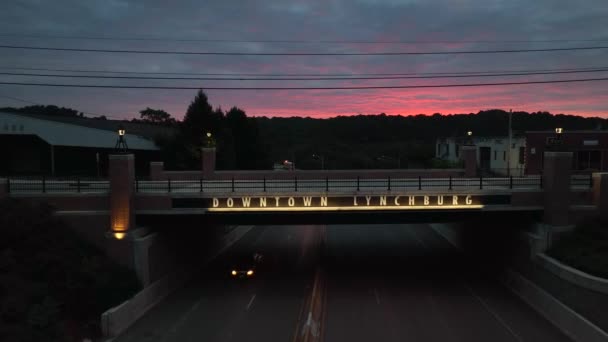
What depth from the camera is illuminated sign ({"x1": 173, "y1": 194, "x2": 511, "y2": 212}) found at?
22.5 m

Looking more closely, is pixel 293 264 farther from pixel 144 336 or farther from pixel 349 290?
pixel 144 336

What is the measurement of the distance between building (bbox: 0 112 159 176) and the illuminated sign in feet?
88.0

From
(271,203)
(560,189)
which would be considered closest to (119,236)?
(271,203)

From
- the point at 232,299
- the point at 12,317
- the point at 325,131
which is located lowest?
the point at 232,299

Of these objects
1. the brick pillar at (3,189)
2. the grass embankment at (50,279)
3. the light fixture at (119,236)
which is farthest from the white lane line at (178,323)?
the brick pillar at (3,189)

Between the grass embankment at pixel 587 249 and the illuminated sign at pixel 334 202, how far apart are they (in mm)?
3942

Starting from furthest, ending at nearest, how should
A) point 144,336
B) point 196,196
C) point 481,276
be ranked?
1. point 481,276
2. point 196,196
3. point 144,336

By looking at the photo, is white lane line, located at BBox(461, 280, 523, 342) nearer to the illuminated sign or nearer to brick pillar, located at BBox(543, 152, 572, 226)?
the illuminated sign

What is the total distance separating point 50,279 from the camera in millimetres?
18328

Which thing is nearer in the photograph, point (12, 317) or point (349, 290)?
point (12, 317)

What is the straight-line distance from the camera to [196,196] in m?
22.4

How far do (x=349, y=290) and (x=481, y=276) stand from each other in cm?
831

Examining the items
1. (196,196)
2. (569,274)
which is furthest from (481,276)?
(196,196)

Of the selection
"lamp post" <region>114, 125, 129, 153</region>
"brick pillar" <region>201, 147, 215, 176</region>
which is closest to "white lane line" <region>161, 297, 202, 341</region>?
"lamp post" <region>114, 125, 129, 153</region>
